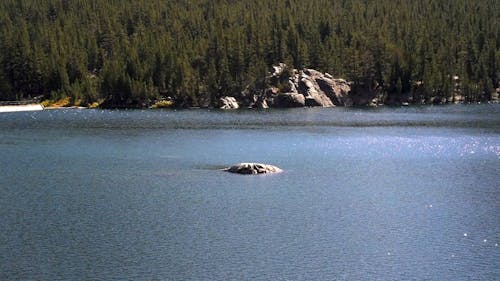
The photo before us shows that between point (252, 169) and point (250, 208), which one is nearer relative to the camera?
point (250, 208)

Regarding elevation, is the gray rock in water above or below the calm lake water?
above

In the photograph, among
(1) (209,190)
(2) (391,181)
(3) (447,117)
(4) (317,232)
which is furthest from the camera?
(3) (447,117)

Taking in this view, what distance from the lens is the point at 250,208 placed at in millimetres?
75125

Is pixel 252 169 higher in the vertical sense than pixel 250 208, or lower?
higher

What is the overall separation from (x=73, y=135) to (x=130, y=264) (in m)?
98.5

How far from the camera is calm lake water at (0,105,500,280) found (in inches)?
2180

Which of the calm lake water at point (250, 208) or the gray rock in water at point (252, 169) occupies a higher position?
the gray rock in water at point (252, 169)

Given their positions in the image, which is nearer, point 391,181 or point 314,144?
point 391,181

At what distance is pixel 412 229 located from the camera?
66312 millimetres

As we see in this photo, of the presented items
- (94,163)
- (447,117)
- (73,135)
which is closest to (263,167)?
(94,163)

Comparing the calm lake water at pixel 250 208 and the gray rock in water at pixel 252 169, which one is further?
the gray rock in water at pixel 252 169

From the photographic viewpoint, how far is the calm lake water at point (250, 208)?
55375mm

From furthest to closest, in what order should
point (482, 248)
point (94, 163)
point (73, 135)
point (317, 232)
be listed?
point (73, 135) < point (94, 163) < point (317, 232) < point (482, 248)

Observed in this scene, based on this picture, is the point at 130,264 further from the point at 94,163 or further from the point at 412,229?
the point at 94,163
